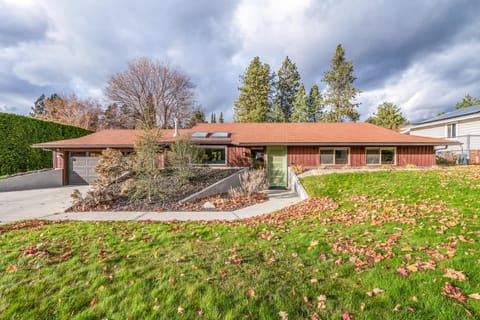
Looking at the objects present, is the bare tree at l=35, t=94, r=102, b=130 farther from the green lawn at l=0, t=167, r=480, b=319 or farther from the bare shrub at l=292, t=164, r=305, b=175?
the bare shrub at l=292, t=164, r=305, b=175

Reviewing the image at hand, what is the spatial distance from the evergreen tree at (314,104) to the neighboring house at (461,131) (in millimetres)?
10460

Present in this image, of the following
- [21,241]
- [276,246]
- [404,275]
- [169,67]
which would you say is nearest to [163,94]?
[169,67]

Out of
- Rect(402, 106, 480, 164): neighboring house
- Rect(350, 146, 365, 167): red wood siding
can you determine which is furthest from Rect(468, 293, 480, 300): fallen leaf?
Rect(402, 106, 480, 164): neighboring house

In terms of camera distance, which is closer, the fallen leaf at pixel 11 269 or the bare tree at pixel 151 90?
the fallen leaf at pixel 11 269

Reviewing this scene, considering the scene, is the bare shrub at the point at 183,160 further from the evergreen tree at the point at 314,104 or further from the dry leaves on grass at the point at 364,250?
the evergreen tree at the point at 314,104

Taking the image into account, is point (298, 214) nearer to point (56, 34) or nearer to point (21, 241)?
point (21, 241)

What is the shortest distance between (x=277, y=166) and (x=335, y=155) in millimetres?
3446

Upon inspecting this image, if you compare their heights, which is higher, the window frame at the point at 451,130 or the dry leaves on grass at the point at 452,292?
the window frame at the point at 451,130

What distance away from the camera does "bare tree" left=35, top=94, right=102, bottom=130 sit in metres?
25.5

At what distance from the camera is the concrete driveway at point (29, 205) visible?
5.96 meters

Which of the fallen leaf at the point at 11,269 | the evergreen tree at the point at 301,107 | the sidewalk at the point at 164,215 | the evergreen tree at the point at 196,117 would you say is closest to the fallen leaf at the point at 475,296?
the sidewalk at the point at 164,215

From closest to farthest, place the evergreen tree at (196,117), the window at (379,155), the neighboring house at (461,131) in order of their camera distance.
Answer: the window at (379,155) → the neighboring house at (461,131) → the evergreen tree at (196,117)

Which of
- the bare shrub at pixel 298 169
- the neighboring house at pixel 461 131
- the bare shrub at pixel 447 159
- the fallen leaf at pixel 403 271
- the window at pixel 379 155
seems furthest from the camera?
the neighboring house at pixel 461 131

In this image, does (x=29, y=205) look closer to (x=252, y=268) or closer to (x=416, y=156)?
(x=252, y=268)
